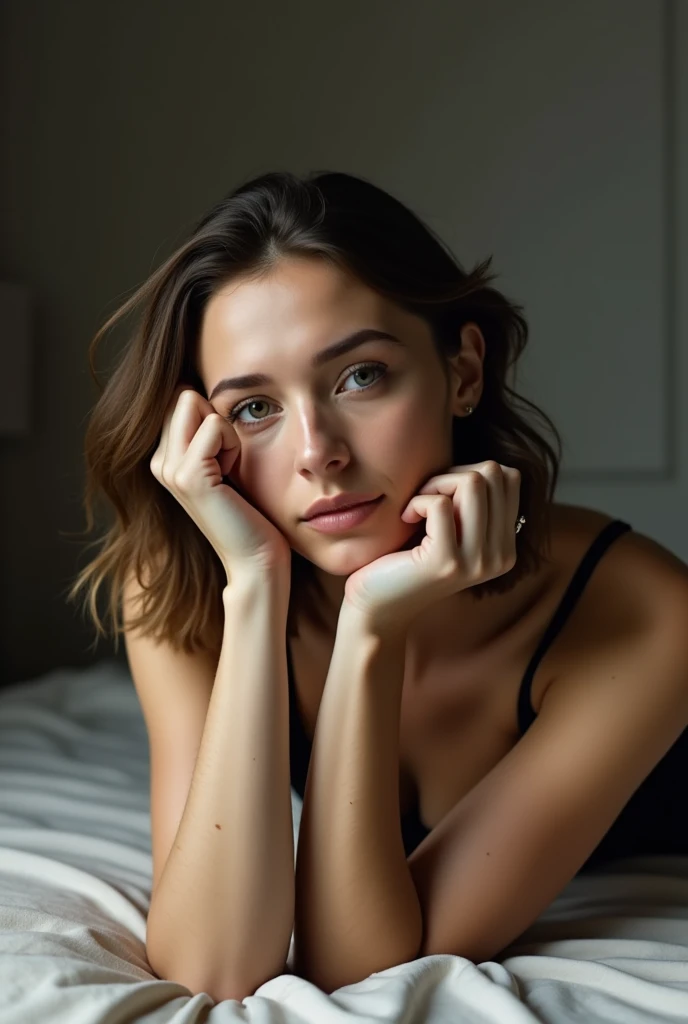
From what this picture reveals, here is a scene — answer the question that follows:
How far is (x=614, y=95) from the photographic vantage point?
2762 mm

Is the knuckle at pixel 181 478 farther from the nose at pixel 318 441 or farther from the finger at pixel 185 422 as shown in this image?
the nose at pixel 318 441

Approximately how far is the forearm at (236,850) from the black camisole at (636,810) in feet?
0.90

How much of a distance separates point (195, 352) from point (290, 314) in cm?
16

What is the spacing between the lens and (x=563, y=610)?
4.18ft

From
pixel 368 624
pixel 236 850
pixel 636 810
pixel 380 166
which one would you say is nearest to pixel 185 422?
pixel 368 624

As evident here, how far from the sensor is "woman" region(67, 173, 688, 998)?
1046mm

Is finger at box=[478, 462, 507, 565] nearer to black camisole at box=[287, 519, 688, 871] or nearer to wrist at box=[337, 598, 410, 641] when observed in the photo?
wrist at box=[337, 598, 410, 641]

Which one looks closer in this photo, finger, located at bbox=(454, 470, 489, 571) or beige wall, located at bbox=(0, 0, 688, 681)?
finger, located at bbox=(454, 470, 489, 571)

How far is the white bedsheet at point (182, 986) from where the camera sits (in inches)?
35.5

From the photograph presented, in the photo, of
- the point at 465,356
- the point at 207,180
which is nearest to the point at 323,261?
the point at 465,356

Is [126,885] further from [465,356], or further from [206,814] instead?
[465,356]

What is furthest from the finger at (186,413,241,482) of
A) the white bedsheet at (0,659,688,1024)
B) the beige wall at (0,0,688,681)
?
the beige wall at (0,0,688,681)

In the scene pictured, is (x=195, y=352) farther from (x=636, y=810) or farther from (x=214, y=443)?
(x=636, y=810)

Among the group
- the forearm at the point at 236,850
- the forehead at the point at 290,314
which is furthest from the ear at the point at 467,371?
the forearm at the point at 236,850
